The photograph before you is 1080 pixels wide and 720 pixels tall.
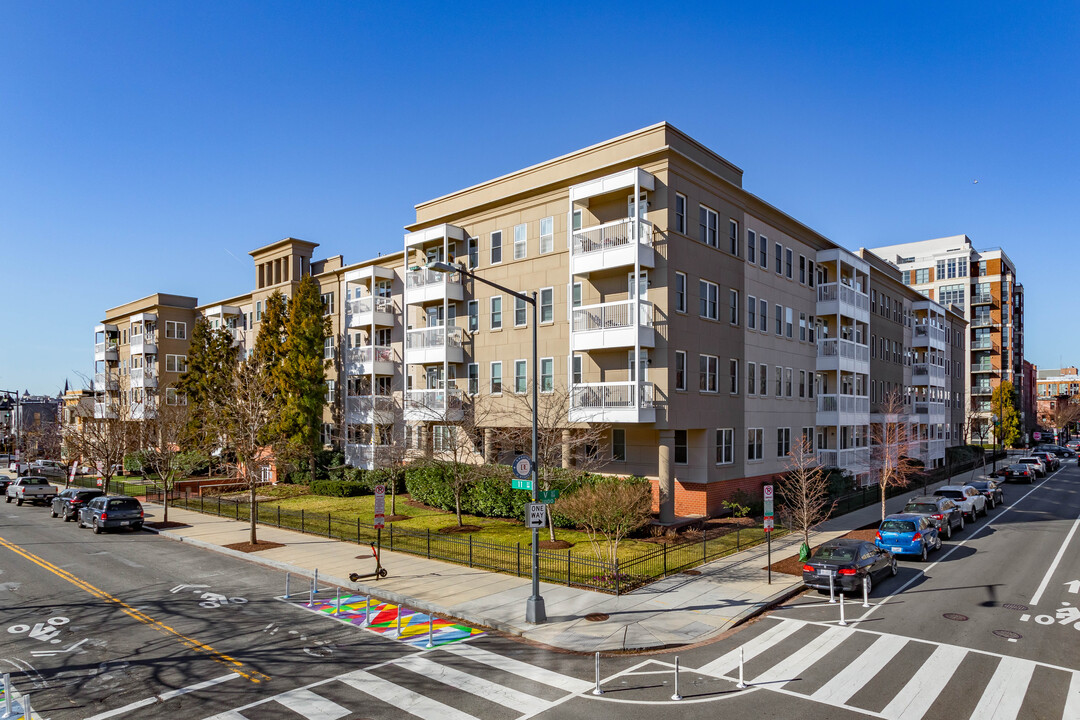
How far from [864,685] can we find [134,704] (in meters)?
13.3

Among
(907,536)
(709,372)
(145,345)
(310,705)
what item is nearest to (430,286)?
(709,372)

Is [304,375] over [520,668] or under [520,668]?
over

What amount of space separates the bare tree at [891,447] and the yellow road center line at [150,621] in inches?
1144

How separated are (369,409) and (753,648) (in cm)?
3275

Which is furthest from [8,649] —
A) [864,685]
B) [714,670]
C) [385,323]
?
[385,323]

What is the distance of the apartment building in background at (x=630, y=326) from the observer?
1159 inches

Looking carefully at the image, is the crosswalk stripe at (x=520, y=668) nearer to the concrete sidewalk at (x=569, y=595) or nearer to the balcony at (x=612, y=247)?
the concrete sidewalk at (x=569, y=595)

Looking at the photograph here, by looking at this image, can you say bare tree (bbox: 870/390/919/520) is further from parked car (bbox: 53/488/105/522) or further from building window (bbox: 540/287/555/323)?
parked car (bbox: 53/488/105/522)

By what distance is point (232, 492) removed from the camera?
152 ft

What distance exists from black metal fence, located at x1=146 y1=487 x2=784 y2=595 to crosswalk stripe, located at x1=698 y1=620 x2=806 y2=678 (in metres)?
4.34

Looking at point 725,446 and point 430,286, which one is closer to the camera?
point 725,446

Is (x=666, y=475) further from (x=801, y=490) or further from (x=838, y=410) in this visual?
(x=838, y=410)

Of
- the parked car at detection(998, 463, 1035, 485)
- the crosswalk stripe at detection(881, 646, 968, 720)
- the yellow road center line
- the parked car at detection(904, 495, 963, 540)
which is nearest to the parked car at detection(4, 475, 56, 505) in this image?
the yellow road center line

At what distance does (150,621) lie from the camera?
16828 mm
